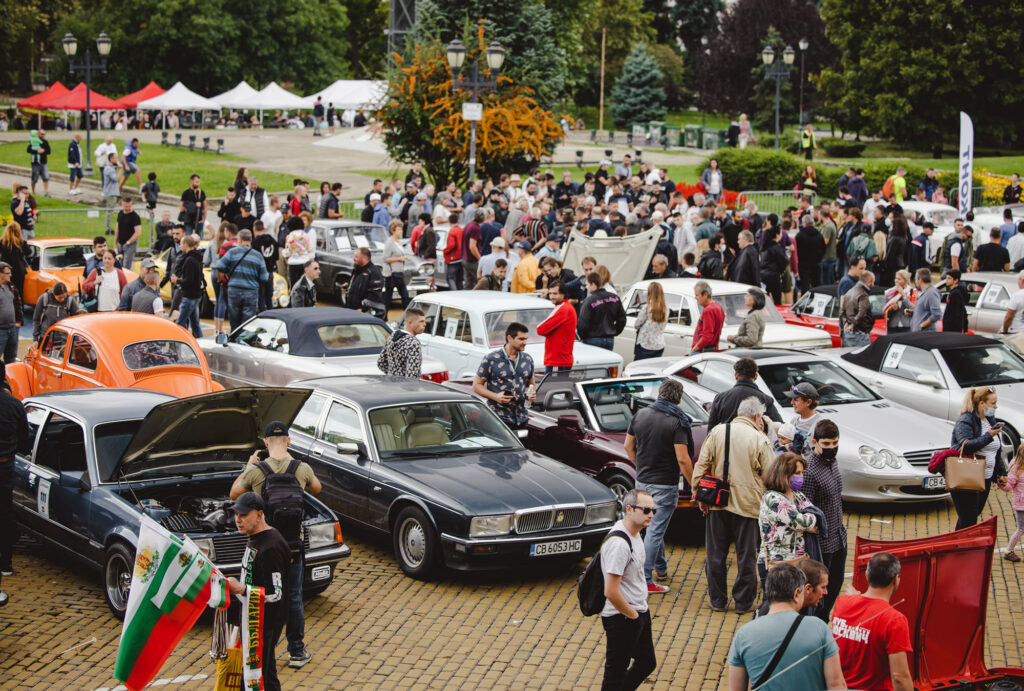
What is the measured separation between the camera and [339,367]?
14328mm

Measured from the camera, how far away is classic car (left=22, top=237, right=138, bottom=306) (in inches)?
848

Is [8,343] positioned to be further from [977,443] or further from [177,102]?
[177,102]

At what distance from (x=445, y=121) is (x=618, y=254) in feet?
40.6

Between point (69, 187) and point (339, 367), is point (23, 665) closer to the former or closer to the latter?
point (339, 367)

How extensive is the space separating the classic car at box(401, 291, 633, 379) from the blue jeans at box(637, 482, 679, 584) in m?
5.04

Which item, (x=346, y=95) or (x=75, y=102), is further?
(x=346, y=95)

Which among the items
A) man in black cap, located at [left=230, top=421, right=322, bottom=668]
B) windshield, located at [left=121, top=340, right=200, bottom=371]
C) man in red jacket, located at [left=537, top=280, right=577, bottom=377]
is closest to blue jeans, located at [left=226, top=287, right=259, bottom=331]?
windshield, located at [left=121, top=340, right=200, bottom=371]

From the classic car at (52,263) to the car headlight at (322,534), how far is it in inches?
547

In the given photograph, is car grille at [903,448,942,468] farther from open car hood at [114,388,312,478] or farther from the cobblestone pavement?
open car hood at [114,388,312,478]

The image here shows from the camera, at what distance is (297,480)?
835 centimetres

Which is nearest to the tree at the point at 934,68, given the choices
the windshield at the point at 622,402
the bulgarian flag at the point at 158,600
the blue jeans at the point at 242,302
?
the blue jeans at the point at 242,302

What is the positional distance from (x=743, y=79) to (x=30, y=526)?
243 feet

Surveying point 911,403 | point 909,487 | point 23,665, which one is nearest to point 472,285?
point 911,403

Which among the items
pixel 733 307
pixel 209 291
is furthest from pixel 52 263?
pixel 733 307
